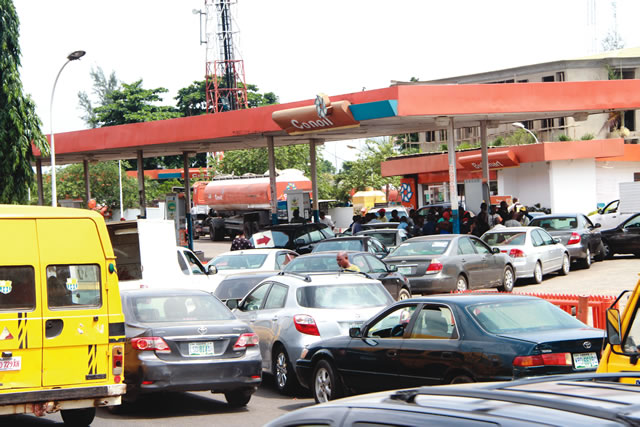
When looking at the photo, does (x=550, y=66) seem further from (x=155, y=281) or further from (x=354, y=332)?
(x=354, y=332)

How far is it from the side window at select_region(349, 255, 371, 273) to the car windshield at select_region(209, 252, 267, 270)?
13.4ft

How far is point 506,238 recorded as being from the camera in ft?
79.3

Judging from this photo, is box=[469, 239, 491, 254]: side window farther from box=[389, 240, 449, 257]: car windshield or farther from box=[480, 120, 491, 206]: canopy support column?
box=[480, 120, 491, 206]: canopy support column

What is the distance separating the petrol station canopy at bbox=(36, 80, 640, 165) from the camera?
1036 inches

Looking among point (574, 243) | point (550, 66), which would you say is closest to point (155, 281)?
point (574, 243)

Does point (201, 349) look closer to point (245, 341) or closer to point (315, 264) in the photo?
point (245, 341)

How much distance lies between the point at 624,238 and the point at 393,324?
20.7m

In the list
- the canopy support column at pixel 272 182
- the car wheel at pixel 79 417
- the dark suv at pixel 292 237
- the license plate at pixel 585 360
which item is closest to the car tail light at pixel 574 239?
the dark suv at pixel 292 237

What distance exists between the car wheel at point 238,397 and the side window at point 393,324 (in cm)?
212

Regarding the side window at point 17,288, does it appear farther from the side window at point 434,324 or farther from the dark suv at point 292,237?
the dark suv at point 292,237

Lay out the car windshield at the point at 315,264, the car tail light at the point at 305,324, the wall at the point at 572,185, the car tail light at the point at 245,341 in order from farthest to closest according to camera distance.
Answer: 1. the wall at the point at 572,185
2. the car windshield at the point at 315,264
3. the car tail light at the point at 305,324
4. the car tail light at the point at 245,341

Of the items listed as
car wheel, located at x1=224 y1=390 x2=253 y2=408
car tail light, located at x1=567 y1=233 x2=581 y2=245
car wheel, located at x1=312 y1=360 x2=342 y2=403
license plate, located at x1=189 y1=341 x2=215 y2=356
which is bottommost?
car wheel, located at x1=224 y1=390 x2=253 y2=408

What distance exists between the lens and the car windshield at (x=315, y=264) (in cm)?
1891

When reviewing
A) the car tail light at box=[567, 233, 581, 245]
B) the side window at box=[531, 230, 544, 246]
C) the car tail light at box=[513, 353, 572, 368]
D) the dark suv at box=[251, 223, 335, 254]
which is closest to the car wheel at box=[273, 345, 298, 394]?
the car tail light at box=[513, 353, 572, 368]
